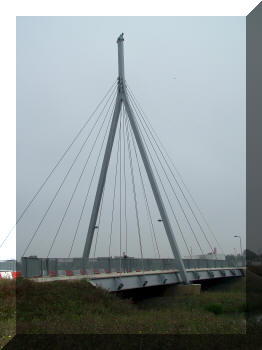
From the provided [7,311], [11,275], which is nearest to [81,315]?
[7,311]

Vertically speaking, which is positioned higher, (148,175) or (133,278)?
(148,175)

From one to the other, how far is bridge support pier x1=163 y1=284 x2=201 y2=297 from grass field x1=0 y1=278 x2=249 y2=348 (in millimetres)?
5655

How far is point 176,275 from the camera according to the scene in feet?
111

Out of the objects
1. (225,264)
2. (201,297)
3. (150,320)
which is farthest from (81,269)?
(225,264)

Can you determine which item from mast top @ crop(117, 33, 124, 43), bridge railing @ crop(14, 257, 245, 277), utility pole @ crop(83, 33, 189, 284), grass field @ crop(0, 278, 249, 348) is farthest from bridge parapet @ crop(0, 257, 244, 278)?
mast top @ crop(117, 33, 124, 43)

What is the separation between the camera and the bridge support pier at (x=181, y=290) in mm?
31641

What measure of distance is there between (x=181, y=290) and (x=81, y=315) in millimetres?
15244

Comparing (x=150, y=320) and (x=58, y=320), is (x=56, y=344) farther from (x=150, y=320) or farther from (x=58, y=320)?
(x=150, y=320)

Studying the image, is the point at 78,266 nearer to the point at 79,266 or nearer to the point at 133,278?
the point at 79,266

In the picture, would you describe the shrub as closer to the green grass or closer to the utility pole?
the utility pole

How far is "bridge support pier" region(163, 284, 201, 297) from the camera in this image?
3164 cm

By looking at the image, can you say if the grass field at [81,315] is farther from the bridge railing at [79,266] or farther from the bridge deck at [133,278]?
the bridge railing at [79,266]

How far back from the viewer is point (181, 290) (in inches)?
1257

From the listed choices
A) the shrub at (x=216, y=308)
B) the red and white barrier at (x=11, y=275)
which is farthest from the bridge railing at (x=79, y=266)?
the shrub at (x=216, y=308)
